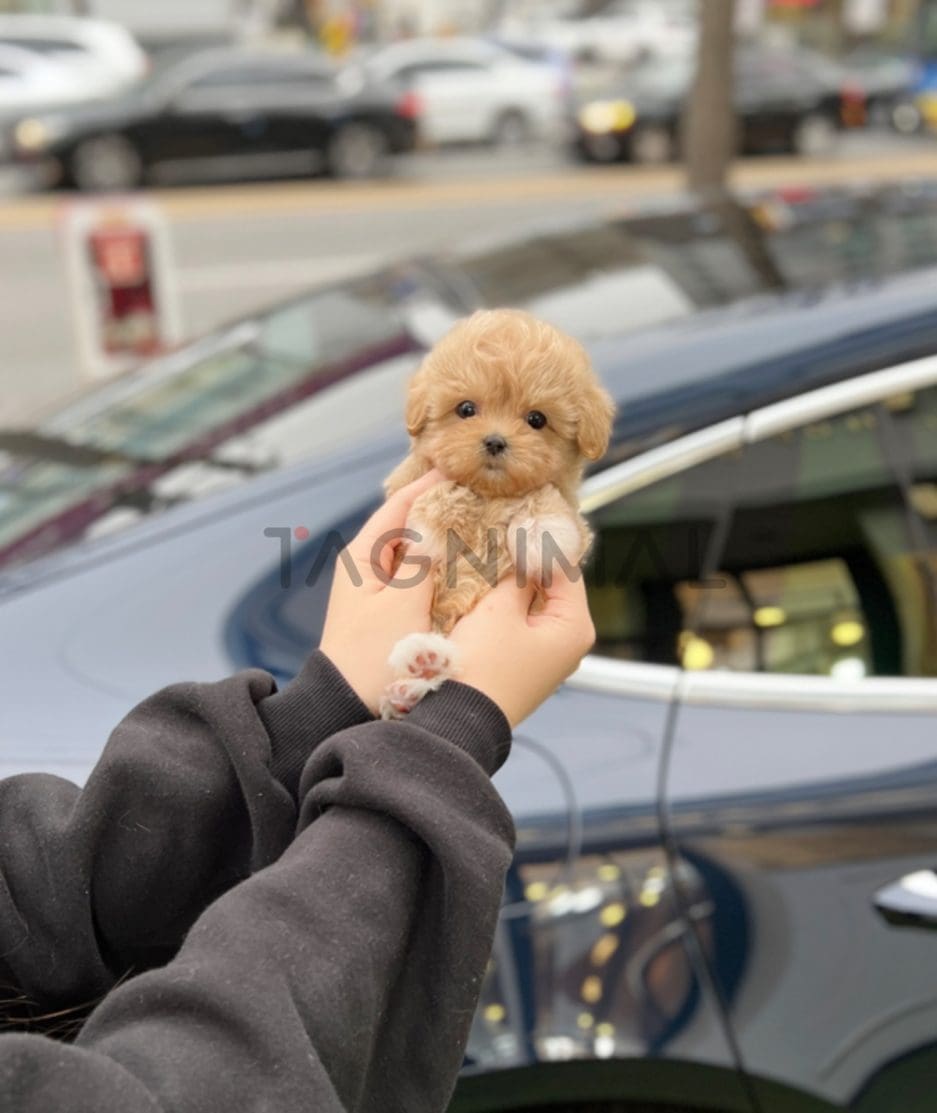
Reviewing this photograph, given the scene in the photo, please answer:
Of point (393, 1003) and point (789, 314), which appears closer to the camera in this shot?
point (393, 1003)

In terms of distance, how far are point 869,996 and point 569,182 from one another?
49.6 feet

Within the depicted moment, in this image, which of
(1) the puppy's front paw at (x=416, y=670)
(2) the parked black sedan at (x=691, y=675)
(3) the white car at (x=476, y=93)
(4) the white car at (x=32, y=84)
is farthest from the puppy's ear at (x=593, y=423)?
(3) the white car at (x=476, y=93)

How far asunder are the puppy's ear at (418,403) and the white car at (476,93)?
1894cm

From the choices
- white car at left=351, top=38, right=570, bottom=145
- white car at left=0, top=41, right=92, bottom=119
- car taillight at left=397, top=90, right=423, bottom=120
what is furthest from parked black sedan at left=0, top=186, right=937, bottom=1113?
white car at left=351, top=38, right=570, bottom=145

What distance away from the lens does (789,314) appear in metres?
2.35

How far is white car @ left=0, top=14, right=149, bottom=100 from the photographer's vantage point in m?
19.1

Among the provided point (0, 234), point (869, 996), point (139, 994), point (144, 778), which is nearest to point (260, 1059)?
point (139, 994)

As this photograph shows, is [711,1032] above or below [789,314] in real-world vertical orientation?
below

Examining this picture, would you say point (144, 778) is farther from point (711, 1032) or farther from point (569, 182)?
point (569, 182)

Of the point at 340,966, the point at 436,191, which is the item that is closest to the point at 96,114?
the point at 436,191

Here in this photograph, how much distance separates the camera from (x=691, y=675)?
2.15m

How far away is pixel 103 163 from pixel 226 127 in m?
1.54

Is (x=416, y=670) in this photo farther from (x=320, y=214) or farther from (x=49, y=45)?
(x=49, y=45)

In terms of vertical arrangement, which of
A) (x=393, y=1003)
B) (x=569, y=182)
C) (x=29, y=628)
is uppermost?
(x=393, y=1003)
